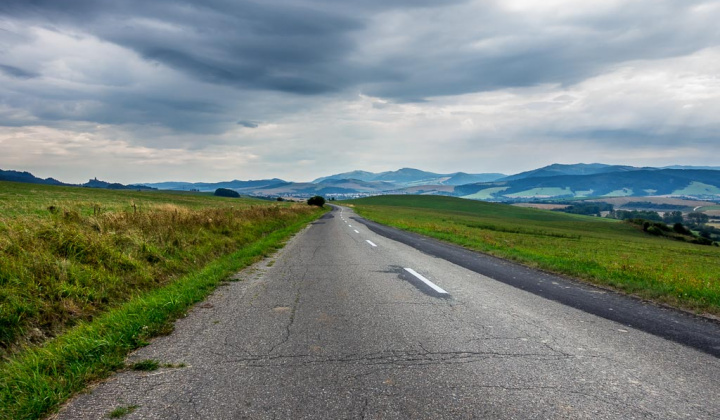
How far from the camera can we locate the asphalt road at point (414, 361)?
3068mm

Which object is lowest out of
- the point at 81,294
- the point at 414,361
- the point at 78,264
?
the point at 414,361

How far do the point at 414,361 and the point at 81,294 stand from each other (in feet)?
18.8

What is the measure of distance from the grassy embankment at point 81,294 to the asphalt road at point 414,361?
1.18ft

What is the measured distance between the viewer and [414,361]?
3963 millimetres

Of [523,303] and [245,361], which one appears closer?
[245,361]

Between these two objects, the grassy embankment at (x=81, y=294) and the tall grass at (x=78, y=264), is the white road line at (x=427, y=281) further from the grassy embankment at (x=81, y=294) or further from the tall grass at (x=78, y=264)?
the tall grass at (x=78, y=264)

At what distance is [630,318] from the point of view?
19.4 feet

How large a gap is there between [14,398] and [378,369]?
10.4 feet

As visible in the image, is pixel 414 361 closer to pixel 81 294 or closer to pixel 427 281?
pixel 427 281

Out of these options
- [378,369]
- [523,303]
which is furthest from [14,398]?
[523,303]

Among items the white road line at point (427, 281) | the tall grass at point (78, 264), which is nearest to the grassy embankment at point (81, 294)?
the tall grass at point (78, 264)

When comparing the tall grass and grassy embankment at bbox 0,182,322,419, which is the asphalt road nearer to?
grassy embankment at bbox 0,182,322,419

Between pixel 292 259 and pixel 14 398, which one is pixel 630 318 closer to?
pixel 14 398

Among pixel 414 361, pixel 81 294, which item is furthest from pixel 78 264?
pixel 414 361
